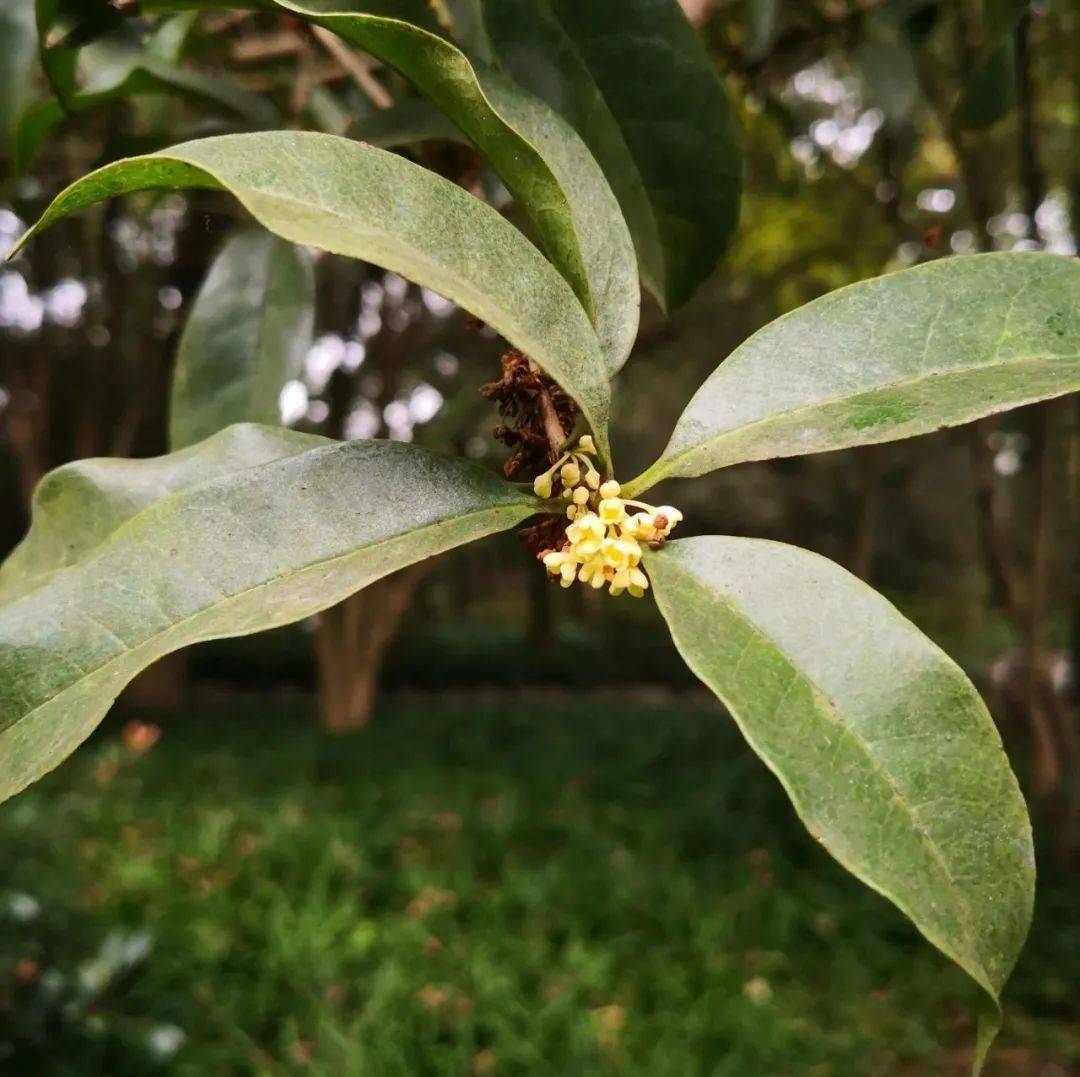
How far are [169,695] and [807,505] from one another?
588 centimetres

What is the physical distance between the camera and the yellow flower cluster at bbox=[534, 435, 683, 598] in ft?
1.23

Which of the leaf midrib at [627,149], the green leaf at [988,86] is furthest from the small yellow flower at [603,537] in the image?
the green leaf at [988,86]

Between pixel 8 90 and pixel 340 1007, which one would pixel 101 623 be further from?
pixel 340 1007

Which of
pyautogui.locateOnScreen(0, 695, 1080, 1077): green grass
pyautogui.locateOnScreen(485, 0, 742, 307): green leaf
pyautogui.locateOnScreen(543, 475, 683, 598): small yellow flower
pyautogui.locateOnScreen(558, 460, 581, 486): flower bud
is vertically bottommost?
pyautogui.locateOnScreen(0, 695, 1080, 1077): green grass

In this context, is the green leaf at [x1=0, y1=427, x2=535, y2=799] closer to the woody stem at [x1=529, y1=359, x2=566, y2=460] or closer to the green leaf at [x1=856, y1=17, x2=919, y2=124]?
the woody stem at [x1=529, y1=359, x2=566, y2=460]

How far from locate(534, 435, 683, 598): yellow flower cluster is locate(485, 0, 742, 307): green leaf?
0.20 meters

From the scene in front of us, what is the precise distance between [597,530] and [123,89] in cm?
44

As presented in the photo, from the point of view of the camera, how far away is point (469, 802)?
4.09 m

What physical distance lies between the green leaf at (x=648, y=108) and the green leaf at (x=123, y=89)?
242mm

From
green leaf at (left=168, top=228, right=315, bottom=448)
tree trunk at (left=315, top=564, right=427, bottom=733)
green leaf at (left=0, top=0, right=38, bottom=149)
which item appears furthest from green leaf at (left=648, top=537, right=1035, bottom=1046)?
tree trunk at (left=315, top=564, right=427, bottom=733)

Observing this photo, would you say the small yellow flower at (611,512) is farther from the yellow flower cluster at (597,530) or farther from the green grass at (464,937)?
the green grass at (464,937)

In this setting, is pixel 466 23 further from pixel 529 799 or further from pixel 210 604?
pixel 529 799

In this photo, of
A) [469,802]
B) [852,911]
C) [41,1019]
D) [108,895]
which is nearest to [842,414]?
[41,1019]

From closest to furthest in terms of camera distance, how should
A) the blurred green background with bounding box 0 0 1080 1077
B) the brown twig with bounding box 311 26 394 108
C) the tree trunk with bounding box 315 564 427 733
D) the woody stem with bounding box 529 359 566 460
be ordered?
the woody stem with bounding box 529 359 566 460
the brown twig with bounding box 311 26 394 108
the blurred green background with bounding box 0 0 1080 1077
the tree trunk with bounding box 315 564 427 733
